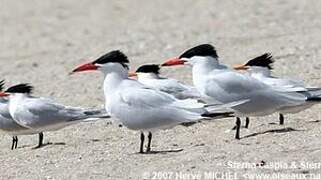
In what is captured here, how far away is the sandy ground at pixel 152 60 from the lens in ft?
25.2

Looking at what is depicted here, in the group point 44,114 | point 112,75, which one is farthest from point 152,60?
point 112,75

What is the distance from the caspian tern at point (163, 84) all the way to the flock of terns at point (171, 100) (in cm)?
21

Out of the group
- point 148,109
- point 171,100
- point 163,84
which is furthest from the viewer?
point 163,84

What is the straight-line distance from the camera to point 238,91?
863cm

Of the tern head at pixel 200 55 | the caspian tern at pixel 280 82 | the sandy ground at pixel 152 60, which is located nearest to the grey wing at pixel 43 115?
the sandy ground at pixel 152 60

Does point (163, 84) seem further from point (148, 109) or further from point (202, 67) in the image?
point (148, 109)

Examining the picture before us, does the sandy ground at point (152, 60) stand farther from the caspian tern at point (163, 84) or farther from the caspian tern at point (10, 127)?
the caspian tern at point (163, 84)

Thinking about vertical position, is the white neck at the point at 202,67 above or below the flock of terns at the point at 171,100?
above

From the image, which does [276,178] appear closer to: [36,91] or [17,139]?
[17,139]

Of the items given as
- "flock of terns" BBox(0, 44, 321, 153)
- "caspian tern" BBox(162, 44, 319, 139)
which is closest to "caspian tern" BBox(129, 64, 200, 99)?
"flock of terns" BBox(0, 44, 321, 153)

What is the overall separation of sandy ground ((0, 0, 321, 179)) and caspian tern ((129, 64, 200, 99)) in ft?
1.07

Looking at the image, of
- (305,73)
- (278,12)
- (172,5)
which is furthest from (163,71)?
(172,5)

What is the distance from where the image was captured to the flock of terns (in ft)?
27.3

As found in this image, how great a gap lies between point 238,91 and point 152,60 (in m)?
6.38
